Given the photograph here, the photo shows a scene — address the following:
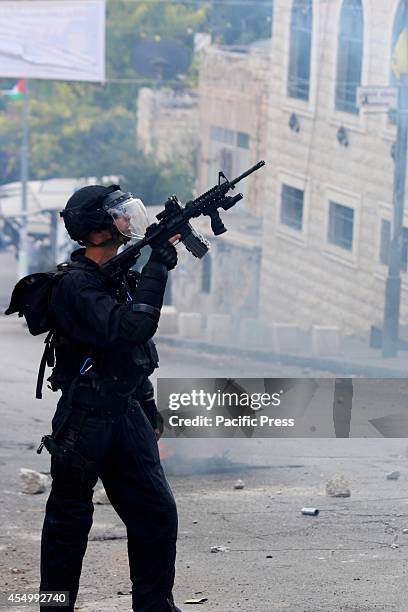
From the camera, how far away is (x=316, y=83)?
1136 cm

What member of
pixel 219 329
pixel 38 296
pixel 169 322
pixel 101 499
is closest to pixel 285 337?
pixel 219 329

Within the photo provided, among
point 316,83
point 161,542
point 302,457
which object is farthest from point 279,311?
point 161,542

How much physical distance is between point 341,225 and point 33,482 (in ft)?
18.5

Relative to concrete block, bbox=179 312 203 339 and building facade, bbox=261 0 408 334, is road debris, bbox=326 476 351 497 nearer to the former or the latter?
building facade, bbox=261 0 408 334

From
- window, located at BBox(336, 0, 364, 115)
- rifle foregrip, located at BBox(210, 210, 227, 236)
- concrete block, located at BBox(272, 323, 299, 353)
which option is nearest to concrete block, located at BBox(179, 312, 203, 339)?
concrete block, located at BBox(272, 323, 299, 353)

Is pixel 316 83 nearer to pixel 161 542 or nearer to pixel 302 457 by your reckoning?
pixel 302 457

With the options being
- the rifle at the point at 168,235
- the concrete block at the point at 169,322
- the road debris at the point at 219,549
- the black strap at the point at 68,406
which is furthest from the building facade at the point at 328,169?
the black strap at the point at 68,406

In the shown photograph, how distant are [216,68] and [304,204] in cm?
392

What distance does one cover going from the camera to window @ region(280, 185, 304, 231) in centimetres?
1163

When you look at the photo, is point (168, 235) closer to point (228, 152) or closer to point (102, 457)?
point (102, 457)

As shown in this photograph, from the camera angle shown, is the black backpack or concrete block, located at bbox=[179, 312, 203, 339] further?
concrete block, located at bbox=[179, 312, 203, 339]

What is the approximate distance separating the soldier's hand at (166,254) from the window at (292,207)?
24.7 ft

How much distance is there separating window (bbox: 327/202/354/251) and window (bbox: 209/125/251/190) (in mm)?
1315

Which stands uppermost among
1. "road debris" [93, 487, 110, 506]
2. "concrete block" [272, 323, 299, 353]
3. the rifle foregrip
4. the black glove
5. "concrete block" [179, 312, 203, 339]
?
the rifle foregrip
